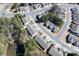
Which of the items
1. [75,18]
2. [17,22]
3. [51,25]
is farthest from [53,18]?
[17,22]

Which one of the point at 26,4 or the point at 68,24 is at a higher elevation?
the point at 26,4

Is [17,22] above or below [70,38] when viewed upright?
above

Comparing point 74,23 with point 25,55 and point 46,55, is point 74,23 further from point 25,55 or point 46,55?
point 25,55

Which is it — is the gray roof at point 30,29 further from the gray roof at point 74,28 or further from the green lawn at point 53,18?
the gray roof at point 74,28

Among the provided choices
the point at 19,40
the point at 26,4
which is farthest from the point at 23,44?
the point at 26,4

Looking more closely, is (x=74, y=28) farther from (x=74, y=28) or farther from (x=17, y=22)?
(x=17, y=22)

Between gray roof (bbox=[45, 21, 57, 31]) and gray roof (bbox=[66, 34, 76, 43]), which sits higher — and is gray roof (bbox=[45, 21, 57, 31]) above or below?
above

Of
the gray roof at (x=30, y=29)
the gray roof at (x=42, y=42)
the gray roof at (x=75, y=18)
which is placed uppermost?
the gray roof at (x=75, y=18)

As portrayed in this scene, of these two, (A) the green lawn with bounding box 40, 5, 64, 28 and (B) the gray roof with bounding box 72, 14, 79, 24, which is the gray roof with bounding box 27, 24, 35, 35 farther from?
(B) the gray roof with bounding box 72, 14, 79, 24

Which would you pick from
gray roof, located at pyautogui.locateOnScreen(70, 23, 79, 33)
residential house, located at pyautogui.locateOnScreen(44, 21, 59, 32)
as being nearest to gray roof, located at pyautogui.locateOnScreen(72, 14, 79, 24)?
gray roof, located at pyautogui.locateOnScreen(70, 23, 79, 33)

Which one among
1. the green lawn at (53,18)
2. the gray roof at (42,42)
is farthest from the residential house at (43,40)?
the green lawn at (53,18)

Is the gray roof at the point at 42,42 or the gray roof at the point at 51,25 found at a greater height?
the gray roof at the point at 51,25
